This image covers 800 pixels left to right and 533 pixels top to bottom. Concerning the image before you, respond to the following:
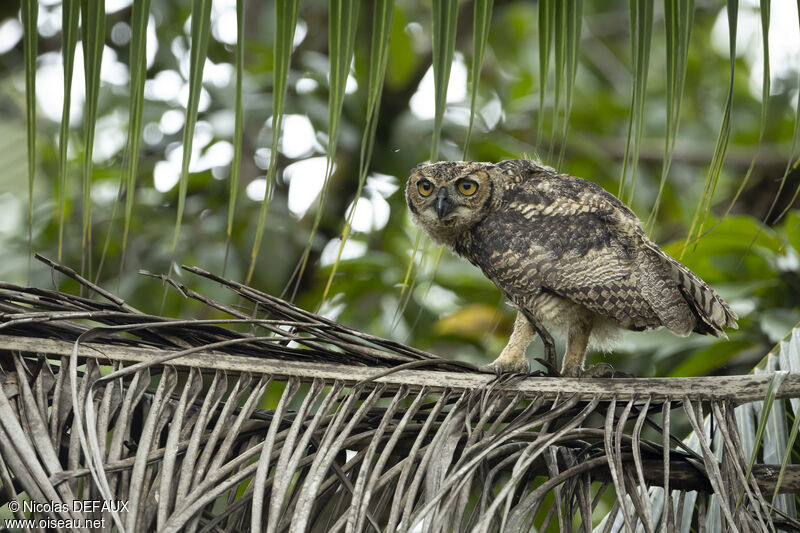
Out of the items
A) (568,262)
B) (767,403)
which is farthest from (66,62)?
(568,262)

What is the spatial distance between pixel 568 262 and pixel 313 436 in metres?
1.57

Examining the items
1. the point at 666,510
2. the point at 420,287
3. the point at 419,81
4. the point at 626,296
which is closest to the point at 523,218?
the point at 626,296

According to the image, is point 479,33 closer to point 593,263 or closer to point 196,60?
point 196,60

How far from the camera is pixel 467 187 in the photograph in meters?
3.90

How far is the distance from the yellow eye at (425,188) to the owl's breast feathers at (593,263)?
0.54 meters

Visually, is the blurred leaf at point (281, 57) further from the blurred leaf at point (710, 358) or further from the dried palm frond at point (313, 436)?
the blurred leaf at point (710, 358)

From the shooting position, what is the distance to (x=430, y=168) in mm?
4062

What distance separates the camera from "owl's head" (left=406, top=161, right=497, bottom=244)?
3834 mm

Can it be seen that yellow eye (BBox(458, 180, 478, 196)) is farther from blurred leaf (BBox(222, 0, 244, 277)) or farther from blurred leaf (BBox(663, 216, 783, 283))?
blurred leaf (BBox(222, 0, 244, 277))

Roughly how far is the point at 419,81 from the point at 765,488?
5.64 m

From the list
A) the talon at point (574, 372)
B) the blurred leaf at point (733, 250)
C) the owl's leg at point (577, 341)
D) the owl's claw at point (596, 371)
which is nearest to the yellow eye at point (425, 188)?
the owl's leg at point (577, 341)

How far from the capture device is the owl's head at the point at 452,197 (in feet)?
12.6

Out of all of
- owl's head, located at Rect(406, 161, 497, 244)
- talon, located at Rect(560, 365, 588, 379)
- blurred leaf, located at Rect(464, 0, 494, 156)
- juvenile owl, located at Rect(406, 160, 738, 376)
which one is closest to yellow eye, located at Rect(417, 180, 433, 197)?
owl's head, located at Rect(406, 161, 497, 244)

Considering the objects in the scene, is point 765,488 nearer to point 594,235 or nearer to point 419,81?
point 594,235
